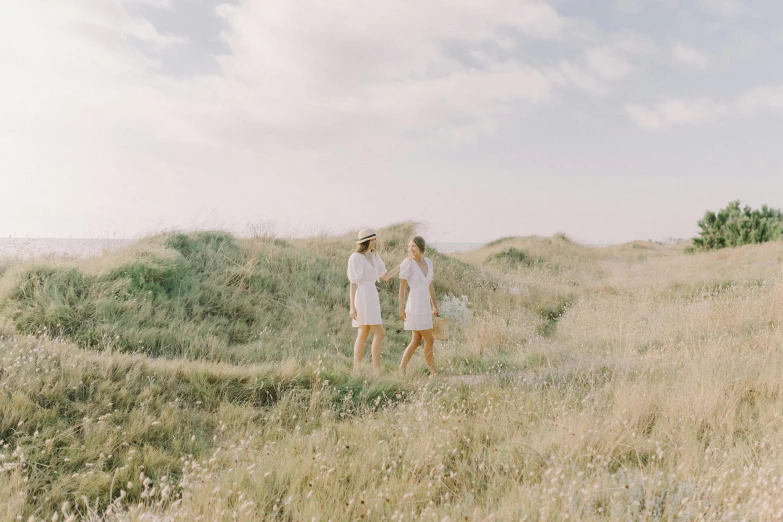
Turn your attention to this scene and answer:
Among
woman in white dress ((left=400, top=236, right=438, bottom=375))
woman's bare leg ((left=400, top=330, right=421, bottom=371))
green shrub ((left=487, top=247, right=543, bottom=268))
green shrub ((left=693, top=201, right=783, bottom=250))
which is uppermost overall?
green shrub ((left=693, top=201, right=783, bottom=250))

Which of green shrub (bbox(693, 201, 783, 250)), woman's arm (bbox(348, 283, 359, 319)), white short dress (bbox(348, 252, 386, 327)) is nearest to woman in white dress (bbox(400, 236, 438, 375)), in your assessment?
white short dress (bbox(348, 252, 386, 327))

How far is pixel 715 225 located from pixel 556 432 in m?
33.1

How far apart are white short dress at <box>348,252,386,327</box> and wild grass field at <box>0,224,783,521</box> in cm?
90

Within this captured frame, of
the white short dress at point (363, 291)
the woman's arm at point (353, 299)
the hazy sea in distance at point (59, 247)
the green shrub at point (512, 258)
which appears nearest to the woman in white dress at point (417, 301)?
the white short dress at point (363, 291)

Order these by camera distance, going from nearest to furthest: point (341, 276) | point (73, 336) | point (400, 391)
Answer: point (400, 391) → point (73, 336) → point (341, 276)

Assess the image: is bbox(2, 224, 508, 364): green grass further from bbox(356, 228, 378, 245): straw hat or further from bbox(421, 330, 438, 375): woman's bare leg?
bbox(356, 228, 378, 245): straw hat

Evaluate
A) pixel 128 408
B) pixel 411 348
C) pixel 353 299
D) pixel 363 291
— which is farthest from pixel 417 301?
pixel 128 408

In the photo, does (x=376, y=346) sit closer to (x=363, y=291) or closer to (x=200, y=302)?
(x=363, y=291)

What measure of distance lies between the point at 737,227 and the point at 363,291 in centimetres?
3131

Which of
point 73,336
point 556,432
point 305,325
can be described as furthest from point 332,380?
point 73,336

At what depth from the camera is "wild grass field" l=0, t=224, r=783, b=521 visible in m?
3.38

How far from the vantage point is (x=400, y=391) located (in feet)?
19.9

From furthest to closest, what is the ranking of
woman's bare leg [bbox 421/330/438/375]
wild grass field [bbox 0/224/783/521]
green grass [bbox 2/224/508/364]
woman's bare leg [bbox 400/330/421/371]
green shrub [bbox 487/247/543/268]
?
green shrub [bbox 487/247/543/268], green grass [bbox 2/224/508/364], woman's bare leg [bbox 400/330/421/371], woman's bare leg [bbox 421/330/438/375], wild grass field [bbox 0/224/783/521]

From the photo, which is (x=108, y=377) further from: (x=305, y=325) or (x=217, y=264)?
(x=217, y=264)
